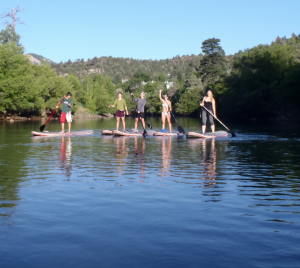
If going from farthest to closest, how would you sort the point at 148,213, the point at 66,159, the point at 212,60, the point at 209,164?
1. the point at 212,60
2. the point at 66,159
3. the point at 209,164
4. the point at 148,213

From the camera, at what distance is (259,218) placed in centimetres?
646

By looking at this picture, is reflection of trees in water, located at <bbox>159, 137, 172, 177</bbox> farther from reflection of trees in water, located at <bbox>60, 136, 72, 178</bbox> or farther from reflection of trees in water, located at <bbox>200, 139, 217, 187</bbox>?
reflection of trees in water, located at <bbox>60, 136, 72, 178</bbox>

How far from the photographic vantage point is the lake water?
4891mm

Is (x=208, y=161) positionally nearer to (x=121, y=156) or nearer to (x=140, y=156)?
(x=140, y=156)

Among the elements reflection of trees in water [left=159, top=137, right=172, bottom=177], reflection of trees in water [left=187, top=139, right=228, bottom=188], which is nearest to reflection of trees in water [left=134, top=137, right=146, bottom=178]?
reflection of trees in water [left=159, top=137, right=172, bottom=177]

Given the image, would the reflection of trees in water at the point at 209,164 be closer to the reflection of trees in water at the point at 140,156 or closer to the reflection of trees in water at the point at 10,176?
the reflection of trees in water at the point at 140,156

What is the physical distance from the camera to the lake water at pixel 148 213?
193 inches

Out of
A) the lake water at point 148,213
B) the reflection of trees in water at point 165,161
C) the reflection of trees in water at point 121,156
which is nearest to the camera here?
the lake water at point 148,213

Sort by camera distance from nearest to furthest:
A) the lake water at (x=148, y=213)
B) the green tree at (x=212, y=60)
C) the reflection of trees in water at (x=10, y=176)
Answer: the lake water at (x=148, y=213) → the reflection of trees in water at (x=10, y=176) → the green tree at (x=212, y=60)

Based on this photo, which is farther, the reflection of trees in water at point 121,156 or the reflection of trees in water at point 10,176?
the reflection of trees in water at point 121,156

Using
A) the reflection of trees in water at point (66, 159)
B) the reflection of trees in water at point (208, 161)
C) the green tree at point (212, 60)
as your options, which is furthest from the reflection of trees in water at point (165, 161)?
the green tree at point (212, 60)

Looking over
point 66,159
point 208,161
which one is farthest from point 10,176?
point 208,161

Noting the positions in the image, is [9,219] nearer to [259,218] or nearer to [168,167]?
[259,218]

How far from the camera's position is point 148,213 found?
22.1 feet
